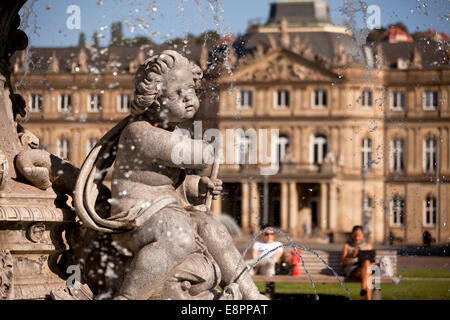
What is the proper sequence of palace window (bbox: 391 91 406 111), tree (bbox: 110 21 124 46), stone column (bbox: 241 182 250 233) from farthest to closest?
palace window (bbox: 391 91 406 111), stone column (bbox: 241 182 250 233), tree (bbox: 110 21 124 46)

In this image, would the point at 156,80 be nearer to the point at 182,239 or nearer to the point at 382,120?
the point at 182,239

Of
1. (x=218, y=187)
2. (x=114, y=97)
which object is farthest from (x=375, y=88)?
(x=218, y=187)

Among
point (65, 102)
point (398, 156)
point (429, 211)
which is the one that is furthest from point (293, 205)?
point (65, 102)

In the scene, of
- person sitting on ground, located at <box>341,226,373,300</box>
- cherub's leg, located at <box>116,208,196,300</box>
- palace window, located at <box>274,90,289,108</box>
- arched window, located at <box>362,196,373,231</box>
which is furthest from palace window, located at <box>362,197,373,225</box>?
cherub's leg, located at <box>116,208,196,300</box>

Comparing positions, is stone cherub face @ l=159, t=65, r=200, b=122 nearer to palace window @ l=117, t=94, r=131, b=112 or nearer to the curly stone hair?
the curly stone hair

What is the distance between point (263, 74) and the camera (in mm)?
66438

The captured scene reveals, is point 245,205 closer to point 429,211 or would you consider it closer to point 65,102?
point 429,211

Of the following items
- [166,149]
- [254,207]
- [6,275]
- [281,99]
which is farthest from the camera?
[281,99]

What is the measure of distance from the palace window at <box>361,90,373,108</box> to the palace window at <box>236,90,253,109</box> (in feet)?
22.6

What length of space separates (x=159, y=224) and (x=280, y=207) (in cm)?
6076

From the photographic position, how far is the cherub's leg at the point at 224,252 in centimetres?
486

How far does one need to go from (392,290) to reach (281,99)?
53174 mm

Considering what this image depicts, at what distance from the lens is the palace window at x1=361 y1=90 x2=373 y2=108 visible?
65.2 metres

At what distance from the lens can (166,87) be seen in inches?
195
